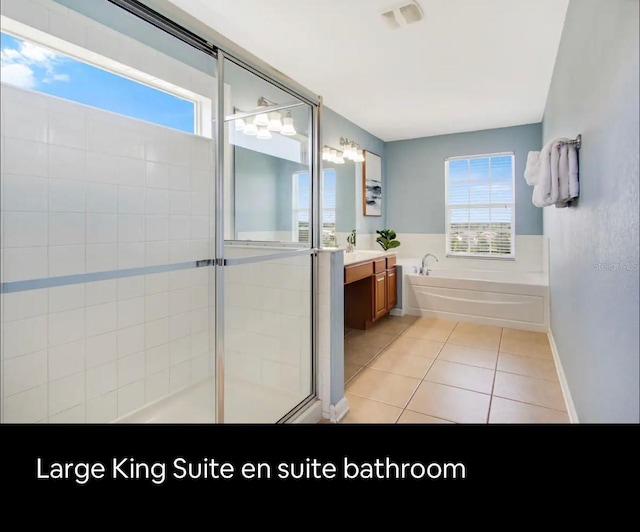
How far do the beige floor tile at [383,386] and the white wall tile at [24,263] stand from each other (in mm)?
1856

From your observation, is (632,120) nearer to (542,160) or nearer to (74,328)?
(542,160)

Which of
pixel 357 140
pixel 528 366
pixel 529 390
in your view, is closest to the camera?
pixel 529 390

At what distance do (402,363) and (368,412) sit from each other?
33.6 inches

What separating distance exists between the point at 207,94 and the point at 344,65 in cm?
137

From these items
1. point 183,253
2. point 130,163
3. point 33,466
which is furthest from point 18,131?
point 33,466

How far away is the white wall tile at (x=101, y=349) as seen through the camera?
6.25 ft

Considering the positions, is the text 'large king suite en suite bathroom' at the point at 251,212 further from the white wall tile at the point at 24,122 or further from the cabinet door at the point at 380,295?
the cabinet door at the point at 380,295

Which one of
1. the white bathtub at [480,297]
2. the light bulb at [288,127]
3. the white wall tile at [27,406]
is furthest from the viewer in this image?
the white bathtub at [480,297]

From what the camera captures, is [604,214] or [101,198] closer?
[604,214]

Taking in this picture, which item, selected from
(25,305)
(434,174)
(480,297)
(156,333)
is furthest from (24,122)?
(434,174)

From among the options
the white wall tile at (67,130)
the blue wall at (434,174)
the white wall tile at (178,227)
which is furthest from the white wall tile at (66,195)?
the blue wall at (434,174)

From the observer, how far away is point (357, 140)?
469 cm

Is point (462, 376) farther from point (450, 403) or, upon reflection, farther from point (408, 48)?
point (408, 48)

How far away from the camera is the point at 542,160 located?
79.4 inches
